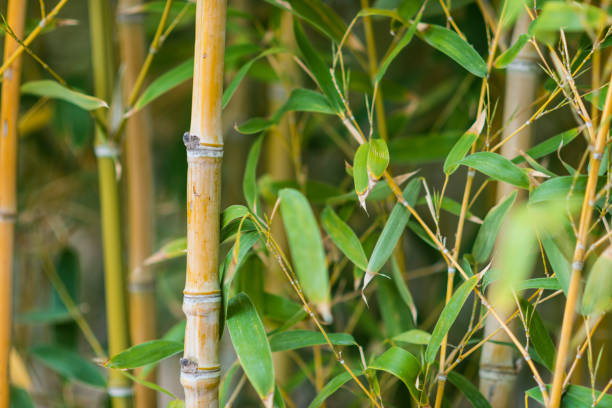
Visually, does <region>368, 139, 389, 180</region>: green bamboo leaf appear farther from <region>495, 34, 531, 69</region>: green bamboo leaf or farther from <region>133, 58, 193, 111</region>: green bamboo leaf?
<region>133, 58, 193, 111</region>: green bamboo leaf

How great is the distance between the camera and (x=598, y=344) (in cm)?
83

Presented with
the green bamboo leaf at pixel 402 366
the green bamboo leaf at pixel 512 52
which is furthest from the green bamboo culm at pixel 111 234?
the green bamboo leaf at pixel 512 52

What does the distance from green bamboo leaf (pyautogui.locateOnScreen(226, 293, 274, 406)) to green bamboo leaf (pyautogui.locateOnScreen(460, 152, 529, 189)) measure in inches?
8.5

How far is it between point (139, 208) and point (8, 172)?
0.18m

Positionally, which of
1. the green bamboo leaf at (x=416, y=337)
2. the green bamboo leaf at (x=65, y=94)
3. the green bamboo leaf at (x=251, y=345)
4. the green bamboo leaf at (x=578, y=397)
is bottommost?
the green bamboo leaf at (x=578, y=397)

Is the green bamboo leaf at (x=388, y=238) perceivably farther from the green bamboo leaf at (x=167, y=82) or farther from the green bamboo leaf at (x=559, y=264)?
the green bamboo leaf at (x=167, y=82)

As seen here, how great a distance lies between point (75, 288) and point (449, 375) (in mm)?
656

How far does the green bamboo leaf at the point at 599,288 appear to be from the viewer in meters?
0.39

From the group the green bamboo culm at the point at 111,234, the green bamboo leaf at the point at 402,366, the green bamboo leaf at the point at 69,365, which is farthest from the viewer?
the green bamboo leaf at the point at 69,365

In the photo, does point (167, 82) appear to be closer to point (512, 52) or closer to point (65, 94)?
point (65, 94)

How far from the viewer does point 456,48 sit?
19.1 inches

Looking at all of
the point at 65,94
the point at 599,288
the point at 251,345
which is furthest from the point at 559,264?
the point at 65,94

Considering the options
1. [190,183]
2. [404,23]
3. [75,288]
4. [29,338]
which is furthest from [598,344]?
[29,338]

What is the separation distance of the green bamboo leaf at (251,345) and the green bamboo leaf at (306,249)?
3.2 inches
